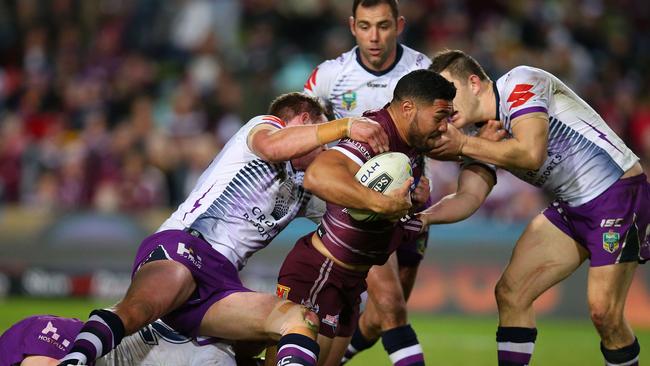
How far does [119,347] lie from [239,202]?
4.20 feet

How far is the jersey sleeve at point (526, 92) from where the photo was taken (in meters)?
7.20

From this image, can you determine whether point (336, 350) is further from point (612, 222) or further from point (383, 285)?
point (612, 222)

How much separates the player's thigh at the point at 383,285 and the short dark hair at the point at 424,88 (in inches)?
66.7

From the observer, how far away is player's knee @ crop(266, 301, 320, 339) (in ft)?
21.0

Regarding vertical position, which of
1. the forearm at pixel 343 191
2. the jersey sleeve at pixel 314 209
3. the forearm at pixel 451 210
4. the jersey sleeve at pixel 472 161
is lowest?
the forearm at pixel 451 210

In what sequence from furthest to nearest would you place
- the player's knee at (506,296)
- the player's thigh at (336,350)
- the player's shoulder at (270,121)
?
1. the player's knee at (506,296)
2. the player's thigh at (336,350)
3. the player's shoulder at (270,121)

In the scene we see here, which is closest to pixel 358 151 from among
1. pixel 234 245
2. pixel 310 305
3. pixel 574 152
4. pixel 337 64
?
pixel 310 305

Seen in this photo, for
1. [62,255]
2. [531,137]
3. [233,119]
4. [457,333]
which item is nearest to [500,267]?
[457,333]

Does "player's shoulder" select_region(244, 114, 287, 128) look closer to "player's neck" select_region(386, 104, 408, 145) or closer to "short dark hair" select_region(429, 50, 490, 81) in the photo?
"player's neck" select_region(386, 104, 408, 145)

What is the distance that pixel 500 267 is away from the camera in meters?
14.0

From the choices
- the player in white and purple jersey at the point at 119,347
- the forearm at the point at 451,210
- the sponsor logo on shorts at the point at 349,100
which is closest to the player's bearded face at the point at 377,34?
the sponsor logo on shorts at the point at 349,100

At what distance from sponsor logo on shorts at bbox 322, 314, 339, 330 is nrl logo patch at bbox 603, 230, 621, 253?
200 centimetres

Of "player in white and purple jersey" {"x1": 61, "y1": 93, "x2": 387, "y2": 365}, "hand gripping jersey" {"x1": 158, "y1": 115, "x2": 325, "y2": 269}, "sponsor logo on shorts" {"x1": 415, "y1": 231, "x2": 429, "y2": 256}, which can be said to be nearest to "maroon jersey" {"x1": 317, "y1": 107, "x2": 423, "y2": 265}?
"player in white and purple jersey" {"x1": 61, "y1": 93, "x2": 387, "y2": 365}

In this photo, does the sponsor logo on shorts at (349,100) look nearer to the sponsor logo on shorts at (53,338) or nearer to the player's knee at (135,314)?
the player's knee at (135,314)
